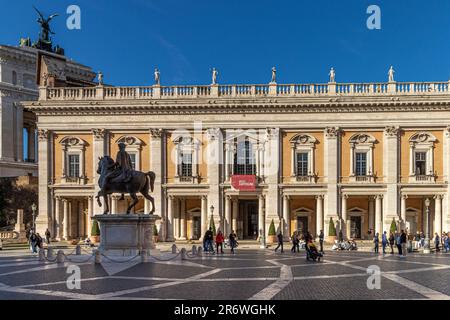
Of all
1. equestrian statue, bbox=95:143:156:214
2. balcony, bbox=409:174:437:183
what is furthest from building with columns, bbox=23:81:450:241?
equestrian statue, bbox=95:143:156:214

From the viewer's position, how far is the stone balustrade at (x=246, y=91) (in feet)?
171

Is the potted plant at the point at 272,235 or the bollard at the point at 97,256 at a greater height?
the bollard at the point at 97,256

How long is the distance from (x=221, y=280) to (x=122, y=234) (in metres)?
9.30

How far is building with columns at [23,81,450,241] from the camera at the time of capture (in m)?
52.0

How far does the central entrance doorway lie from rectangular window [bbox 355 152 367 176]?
11405 mm

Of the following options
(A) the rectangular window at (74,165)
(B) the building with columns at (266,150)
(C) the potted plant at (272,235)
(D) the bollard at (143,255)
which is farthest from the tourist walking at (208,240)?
(A) the rectangular window at (74,165)

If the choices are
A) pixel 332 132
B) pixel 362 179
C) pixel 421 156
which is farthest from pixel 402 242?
pixel 421 156

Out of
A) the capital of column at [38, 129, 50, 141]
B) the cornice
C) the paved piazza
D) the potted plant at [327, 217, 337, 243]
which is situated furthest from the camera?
the capital of column at [38, 129, 50, 141]

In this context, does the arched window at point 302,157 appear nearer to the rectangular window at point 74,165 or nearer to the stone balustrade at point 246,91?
the stone balustrade at point 246,91

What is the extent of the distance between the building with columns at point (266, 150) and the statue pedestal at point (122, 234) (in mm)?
24275

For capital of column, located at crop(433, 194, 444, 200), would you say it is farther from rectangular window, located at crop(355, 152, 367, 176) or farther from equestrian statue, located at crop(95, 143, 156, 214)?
equestrian statue, located at crop(95, 143, 156, 214)
